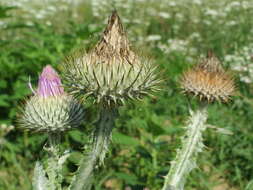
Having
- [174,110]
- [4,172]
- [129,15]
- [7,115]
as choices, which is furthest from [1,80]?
[129,15]

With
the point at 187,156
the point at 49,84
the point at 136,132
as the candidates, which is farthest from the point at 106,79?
the point at 136,132

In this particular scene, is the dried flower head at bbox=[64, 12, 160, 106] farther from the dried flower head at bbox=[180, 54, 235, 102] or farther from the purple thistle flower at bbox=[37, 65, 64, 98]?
the dried flower head at bbox=[180, 54, 235, 102]

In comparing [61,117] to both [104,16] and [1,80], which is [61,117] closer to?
[1,80]

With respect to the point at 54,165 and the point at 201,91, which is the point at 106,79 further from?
the point at 201,91

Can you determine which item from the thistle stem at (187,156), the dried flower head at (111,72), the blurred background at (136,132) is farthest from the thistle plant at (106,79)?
the blurred background at (136,132)

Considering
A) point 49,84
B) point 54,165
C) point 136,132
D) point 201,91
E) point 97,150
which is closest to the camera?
point 97,150

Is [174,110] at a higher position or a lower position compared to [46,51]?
lower

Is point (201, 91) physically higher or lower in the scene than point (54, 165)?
higher

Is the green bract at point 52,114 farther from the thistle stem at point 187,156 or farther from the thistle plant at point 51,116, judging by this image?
the thistle stem at point 187,156
